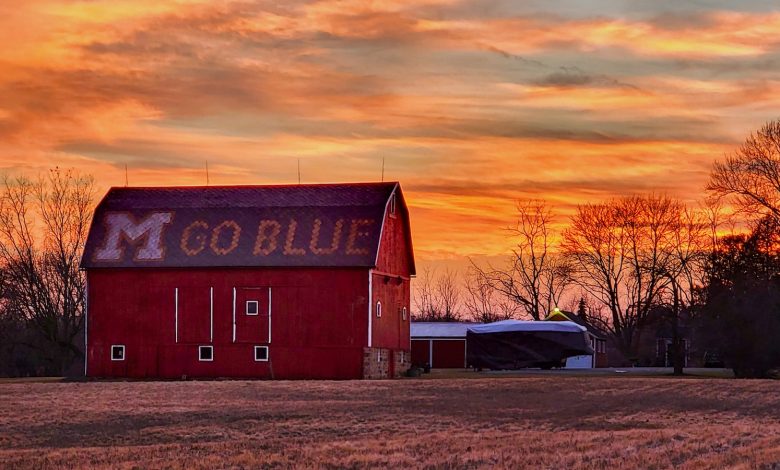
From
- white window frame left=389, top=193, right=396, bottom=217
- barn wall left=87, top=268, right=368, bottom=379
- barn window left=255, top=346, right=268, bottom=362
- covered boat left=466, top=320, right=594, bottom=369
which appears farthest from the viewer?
covered boat left=466, top=320, right=594, bottom=369

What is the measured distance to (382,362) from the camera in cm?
6469

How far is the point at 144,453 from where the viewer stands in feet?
86.7

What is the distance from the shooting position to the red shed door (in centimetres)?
6372

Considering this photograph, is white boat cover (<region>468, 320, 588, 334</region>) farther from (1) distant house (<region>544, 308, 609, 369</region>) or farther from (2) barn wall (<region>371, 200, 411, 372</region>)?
(1) distant house (<region>544, 308, 609, 369</region>)

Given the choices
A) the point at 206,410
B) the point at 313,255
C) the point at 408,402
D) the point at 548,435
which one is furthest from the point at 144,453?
the point at 313,255

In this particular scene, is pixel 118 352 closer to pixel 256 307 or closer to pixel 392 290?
pixel 256 307

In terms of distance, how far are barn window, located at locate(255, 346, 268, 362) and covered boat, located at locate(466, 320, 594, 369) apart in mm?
16362

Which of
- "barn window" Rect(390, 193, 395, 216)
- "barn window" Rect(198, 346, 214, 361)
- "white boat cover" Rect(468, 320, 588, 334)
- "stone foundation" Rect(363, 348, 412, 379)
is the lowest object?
"stone foundation" Rect(363, 348, 412, 379)

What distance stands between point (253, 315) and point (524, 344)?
18.8 metres

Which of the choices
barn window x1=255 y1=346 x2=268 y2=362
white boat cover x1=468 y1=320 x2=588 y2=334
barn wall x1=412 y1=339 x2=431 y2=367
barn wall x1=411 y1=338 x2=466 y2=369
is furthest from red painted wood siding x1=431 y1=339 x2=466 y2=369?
barn window x1=255 y1=346 x2=268 y2=362

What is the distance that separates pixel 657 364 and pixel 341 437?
74443 millimetres

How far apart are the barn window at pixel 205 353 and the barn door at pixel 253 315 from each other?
1384 millimetres

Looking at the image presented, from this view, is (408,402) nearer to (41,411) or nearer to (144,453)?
(41,411)

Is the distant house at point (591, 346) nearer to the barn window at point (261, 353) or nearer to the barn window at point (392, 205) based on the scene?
the barn window at point (392, 205)
